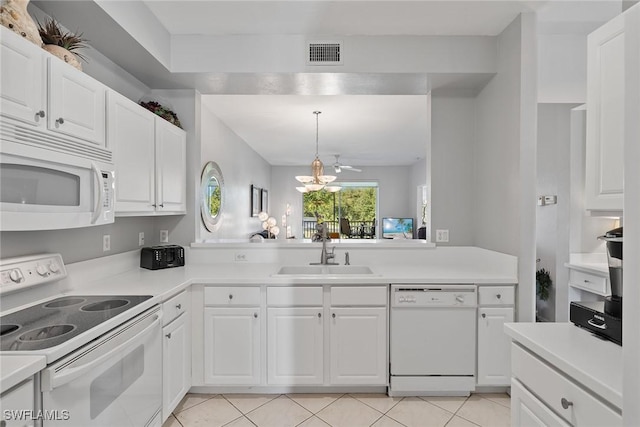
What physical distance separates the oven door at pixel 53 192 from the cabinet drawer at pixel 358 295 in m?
1.43

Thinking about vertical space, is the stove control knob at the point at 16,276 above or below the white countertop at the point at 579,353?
above

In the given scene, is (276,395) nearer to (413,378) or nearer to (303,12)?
(413,378)

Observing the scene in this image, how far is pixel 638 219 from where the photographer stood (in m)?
0.82

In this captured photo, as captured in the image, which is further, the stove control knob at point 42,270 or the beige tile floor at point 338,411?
the beige tile floor at point 338,411

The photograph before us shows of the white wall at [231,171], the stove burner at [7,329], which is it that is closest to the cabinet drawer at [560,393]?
the stove burner at [7,329]

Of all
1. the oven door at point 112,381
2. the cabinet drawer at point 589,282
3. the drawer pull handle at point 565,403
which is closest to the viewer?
the drawer pull handle at point 565,403

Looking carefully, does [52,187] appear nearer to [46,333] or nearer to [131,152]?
[46,333]

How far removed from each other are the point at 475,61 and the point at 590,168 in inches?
69.3

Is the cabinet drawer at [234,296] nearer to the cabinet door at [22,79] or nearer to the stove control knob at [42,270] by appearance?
the stove control knob at [42,270]

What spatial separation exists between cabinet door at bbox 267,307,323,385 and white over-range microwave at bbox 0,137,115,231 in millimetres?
1246

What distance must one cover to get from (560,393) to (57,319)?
190cm

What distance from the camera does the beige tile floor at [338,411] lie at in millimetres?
2150

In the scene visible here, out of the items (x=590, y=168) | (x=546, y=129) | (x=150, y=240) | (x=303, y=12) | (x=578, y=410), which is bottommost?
(x=578, y=410)

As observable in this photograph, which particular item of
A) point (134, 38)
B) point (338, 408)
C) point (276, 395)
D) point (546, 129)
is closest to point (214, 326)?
point (276, 395)
